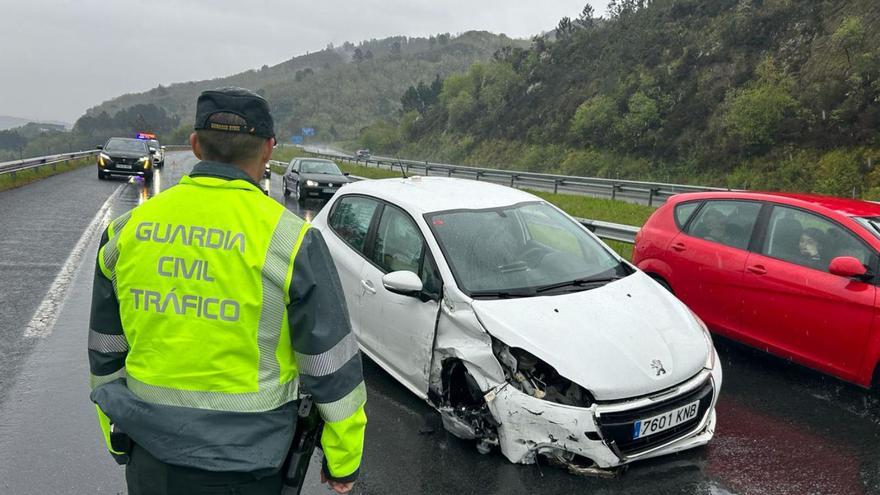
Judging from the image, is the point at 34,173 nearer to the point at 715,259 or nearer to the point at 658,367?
the point at 715,259

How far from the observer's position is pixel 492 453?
3.71 metres

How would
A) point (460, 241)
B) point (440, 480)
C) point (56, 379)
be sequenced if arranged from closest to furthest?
1. point (440, 480)
2. point (460, 241)
3. point (56, 379)

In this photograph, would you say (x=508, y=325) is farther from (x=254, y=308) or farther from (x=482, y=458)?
(x=254, y=308)

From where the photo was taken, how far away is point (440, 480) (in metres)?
3.47

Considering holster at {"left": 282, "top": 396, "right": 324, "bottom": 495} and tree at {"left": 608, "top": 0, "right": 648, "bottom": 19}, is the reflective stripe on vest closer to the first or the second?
holster at {"left": 282, "top": 396, "right": 324, "bottom": 495}

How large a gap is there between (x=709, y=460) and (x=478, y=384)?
4.88 feet

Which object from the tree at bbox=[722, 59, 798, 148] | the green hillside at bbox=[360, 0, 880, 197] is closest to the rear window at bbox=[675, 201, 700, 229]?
the green hillside at bbox=[360, 0, 880, 197]

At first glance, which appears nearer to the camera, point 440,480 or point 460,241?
point 440,480

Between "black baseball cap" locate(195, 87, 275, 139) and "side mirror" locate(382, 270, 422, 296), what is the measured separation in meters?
2.23

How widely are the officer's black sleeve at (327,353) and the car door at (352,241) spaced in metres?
2.98

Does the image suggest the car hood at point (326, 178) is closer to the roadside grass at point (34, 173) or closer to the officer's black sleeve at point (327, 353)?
the roadside grass at point (34, 173)

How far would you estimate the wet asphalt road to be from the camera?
3422 millimetres

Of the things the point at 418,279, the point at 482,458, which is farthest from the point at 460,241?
the point at 482,458

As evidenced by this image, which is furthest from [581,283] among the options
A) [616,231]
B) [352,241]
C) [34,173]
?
[34,173]
